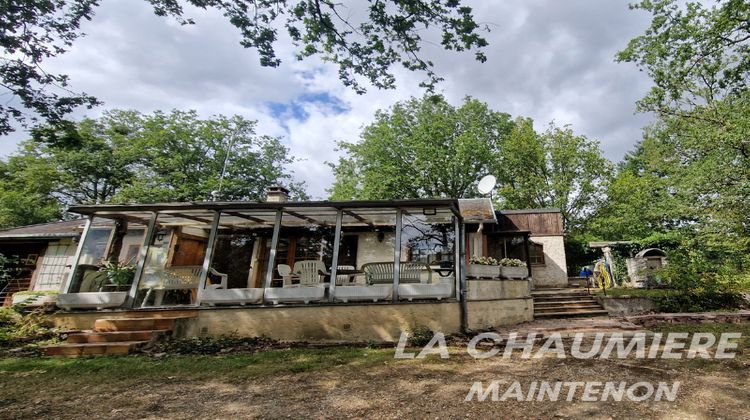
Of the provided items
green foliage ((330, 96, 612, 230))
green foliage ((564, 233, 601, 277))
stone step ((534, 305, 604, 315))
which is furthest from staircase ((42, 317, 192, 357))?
green foliage ((564, 233, 601, 277))

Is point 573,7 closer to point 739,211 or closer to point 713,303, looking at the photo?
point 713,303

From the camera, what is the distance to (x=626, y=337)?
247 inches

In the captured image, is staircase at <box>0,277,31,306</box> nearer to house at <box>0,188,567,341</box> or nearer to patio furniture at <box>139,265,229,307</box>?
house at <box>0,188,567,341</box>

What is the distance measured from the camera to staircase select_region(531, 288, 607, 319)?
32.2 feet

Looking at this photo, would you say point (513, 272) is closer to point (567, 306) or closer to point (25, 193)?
point (567, 306)

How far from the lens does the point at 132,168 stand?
76.1 feet

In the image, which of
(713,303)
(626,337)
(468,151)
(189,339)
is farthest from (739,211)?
(189,339)

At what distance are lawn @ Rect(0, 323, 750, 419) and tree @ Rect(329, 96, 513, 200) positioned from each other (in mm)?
18011

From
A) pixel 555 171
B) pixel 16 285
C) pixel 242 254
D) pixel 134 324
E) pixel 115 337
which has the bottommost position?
pixel 115 337

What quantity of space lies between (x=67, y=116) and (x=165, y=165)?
58.5 feet

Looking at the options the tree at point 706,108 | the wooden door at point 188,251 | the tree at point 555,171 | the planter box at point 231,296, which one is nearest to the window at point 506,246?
the tree at point 706,108

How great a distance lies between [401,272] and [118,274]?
21.2 ft

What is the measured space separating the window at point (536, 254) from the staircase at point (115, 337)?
46.2ft

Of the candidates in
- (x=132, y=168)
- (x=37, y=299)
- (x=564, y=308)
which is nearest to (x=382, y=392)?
(x=564, y=308)
